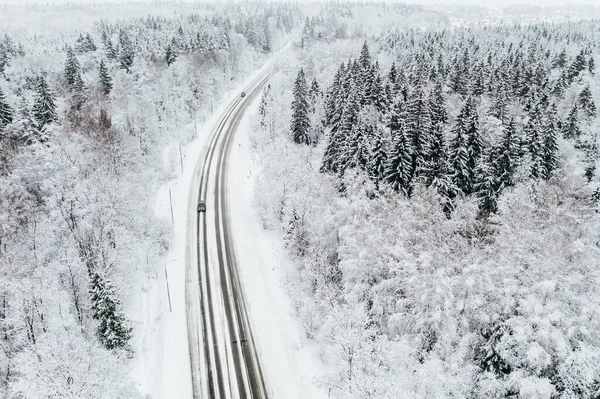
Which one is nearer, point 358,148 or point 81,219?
point 81,219

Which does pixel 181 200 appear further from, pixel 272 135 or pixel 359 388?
pixel 359 388

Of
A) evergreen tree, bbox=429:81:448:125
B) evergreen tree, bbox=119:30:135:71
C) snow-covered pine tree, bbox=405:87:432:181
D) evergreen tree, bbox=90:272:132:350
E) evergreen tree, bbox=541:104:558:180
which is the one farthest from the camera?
evergreen tree, bbox=119:30:135:71

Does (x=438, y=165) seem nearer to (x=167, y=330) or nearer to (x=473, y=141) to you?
(x=473, y=141)

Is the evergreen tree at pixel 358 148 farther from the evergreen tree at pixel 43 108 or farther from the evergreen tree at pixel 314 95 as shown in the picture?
the evergreen tree at pixel 43 108

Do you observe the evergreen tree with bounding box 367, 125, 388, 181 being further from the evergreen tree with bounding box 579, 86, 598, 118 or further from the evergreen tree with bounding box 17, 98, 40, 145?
the evergreen tree with bounding box 17, 98, 40, 145

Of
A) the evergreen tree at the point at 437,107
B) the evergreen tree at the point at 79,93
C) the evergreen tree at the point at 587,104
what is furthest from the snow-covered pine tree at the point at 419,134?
the evergreen tree at the point at 79,93

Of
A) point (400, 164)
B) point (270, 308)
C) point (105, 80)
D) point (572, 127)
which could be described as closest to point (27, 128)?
point (105, 80)

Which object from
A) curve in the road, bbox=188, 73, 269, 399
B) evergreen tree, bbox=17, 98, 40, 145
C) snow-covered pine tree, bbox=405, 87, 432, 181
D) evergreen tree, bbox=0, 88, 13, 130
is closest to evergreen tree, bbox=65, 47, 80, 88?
evergreen tree, bbox=0, 88, 13, 130
